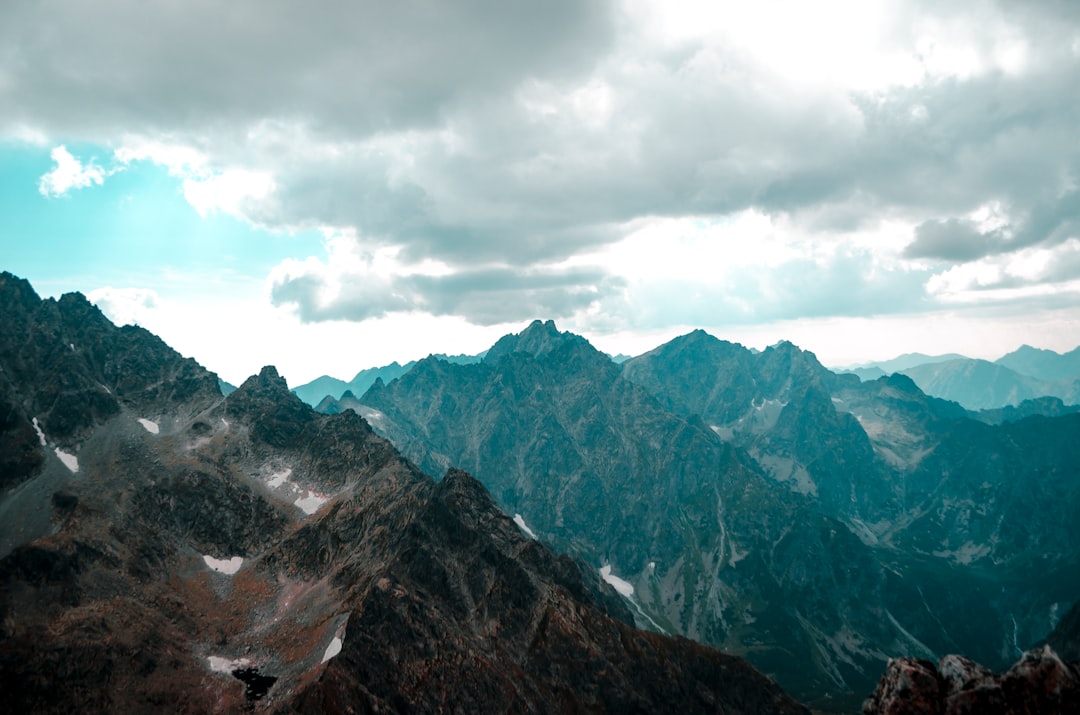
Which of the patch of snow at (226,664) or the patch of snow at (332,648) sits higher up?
the patch of snow at (332,648)

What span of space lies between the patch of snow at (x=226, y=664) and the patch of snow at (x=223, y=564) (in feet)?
159

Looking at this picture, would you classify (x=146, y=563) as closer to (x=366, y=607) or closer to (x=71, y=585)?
(x=71, y=585)

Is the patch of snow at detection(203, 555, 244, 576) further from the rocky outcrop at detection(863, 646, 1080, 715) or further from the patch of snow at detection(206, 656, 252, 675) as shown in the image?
the rocky outcrop at detection(863, 646, 1080, 715)

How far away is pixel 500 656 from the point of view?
477 feet

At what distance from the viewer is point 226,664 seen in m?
148

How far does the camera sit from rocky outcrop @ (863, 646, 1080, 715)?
22.2 metres

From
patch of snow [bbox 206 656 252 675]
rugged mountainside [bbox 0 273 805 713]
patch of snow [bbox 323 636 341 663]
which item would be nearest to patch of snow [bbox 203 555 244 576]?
rugged mountainside [bbox 0 273 805 713]

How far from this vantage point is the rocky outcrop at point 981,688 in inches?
874

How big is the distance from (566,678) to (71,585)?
137122 millimetres

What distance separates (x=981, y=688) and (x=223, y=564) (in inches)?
8817

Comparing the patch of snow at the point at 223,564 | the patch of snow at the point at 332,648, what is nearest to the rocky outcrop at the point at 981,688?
the patch of snow at the point at 332,648

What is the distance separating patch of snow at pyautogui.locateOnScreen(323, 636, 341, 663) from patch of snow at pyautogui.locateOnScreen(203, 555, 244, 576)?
71723 millimetres

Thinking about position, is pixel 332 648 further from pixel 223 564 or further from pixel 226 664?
pixel 223 564

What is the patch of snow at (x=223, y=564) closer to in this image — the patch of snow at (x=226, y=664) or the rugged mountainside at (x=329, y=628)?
the rugged mountainside at (x=329, y=628)
